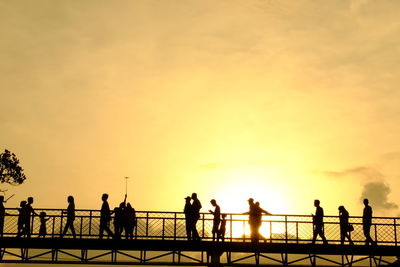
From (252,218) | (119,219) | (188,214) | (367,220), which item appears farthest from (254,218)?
(119,219)

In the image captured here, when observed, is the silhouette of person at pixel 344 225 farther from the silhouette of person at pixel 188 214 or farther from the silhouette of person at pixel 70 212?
the silhouette of person at pixel 70 212

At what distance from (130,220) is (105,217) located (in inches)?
58.4

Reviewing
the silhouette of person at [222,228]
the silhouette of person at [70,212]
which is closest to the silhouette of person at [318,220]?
the silhouette of person at [222,228]

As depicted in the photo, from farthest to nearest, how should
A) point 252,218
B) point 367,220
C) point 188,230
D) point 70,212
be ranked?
point 367,220 < point 188,230 < point 252,218 < point 70,212

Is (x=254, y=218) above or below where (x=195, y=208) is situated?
below

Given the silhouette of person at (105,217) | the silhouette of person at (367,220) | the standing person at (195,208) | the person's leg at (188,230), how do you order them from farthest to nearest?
the silhouette of person at (367,220) < the person's leg at (188,230) < the standing person at (195,208) < the silhouette of person at (105,217)

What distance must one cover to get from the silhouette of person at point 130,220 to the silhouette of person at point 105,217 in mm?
803

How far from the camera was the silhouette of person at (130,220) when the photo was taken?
26312mm

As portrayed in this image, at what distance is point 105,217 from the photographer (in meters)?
25.6

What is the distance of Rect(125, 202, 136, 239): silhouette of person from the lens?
26.3 m

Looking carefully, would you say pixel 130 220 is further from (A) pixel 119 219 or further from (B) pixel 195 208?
(B) pixel 195 208

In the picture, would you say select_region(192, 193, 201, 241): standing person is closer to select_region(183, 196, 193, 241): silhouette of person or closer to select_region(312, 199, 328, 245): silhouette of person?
select_region(183, 196, 193, 241): silhouette of person

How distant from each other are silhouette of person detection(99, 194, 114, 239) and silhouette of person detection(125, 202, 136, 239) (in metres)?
0.80

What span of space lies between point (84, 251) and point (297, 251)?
9.73 m
